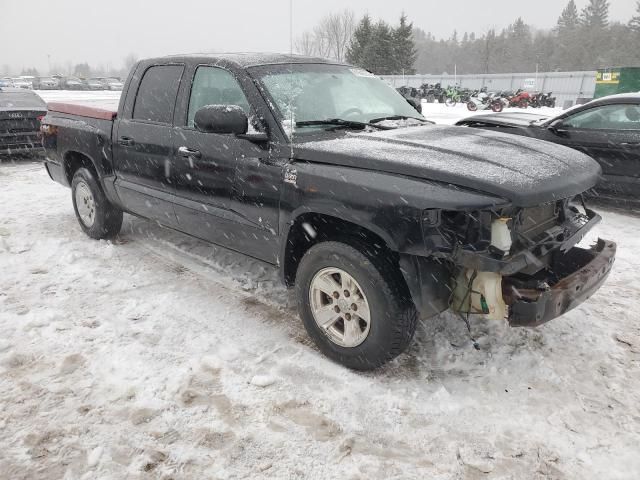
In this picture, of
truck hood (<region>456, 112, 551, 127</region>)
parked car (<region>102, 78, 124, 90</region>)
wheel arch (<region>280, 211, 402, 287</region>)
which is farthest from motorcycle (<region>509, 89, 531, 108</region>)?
parked car (<region>102, 78, 124, 90</region>)

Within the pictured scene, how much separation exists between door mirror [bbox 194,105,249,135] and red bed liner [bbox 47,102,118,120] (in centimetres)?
207

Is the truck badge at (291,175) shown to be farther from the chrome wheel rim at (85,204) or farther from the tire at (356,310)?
the chrome wheel rim at (85,204)

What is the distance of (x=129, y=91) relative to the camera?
15.2 ft

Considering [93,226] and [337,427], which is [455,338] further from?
[93,226]

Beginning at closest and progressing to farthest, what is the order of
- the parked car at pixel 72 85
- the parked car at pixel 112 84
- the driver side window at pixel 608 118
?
the driver side window at pixel 608 118
the parked car at pixel 72 85
the parked car at pixel 112 84

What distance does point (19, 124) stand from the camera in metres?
9.73

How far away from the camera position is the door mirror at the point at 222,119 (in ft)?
10.2

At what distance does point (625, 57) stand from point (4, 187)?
262 feet

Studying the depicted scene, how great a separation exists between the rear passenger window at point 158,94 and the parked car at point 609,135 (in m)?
5.00

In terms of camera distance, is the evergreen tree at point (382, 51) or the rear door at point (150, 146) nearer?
the rear door at point (150, 146)

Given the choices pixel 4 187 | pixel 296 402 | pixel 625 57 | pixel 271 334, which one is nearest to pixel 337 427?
pixel 296 402

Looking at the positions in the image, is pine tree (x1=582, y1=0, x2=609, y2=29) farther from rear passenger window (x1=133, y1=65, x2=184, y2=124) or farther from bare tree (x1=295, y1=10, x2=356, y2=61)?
rear passenger window (x1=133, y1=65, x2=184, y2=124)

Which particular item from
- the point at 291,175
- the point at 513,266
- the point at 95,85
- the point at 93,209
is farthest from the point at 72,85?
the point at 513,266

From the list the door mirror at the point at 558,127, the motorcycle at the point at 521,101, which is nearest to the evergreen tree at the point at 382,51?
the motorcycle at the point at 521,101
